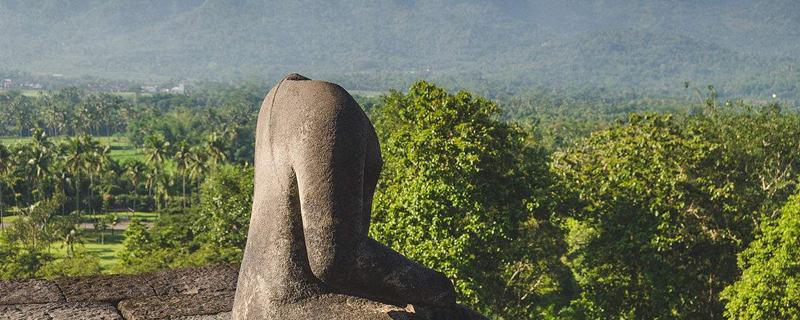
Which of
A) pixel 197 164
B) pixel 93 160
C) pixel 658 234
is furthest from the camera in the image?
pixel 93 160

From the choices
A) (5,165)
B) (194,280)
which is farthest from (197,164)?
(194,280)

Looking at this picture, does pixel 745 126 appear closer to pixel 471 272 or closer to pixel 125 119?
pixel 471 272

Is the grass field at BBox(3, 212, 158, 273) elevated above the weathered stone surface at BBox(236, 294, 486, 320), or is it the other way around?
the weathered stone surface at BBox(236, 294, 486, 320)

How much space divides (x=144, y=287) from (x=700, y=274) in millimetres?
15800

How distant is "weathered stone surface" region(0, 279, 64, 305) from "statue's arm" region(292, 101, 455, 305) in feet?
13.9

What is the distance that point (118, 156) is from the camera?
118625 mm

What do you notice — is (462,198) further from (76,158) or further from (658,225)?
(76,158)

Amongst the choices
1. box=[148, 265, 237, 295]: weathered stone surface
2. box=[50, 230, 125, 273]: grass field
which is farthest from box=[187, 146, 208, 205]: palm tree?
box=[148, 265, 237, 295]: weathered stone surface

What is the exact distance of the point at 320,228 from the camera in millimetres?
3971

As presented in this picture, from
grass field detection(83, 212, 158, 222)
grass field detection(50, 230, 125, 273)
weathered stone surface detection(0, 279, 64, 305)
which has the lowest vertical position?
grass field detection(50, 230, 125, 273)

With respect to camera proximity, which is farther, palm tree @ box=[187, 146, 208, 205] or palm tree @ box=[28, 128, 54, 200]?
palm tree @ box=[187, 146, 208, 205]

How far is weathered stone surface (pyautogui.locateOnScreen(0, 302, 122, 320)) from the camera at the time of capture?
22.4 feet

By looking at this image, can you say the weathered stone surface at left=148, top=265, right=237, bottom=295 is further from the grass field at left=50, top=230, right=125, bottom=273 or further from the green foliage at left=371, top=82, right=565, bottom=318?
the grass field at left=50, top=230, right=125, bottom=273

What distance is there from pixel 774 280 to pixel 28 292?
1557 cm
